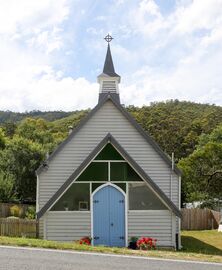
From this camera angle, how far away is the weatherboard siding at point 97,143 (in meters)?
21.9

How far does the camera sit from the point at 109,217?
68.4 ft

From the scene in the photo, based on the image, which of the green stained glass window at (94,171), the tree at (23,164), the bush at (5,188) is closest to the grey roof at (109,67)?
the green stained glass window at (94,171)

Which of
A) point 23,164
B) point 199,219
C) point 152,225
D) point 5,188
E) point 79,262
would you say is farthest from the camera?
point 23,164

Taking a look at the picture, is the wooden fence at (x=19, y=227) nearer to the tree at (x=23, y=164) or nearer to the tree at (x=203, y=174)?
the tree at (x=23, y=164)

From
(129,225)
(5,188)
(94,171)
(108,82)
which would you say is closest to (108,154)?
(94,171)

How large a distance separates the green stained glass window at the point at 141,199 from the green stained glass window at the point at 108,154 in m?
1.46

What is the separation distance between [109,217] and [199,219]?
15962mm

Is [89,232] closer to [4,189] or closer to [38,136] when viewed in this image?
[4,189]

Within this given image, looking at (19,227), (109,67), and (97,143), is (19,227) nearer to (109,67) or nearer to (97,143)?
(97,143)

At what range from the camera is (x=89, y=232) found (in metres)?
20.7

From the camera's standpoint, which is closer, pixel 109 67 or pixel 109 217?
pixel 109 217

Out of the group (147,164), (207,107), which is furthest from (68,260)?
(207,107)

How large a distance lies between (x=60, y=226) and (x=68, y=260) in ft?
31.2

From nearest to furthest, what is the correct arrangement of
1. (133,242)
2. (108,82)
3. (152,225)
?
(133,242), (152,225), (108,82)
